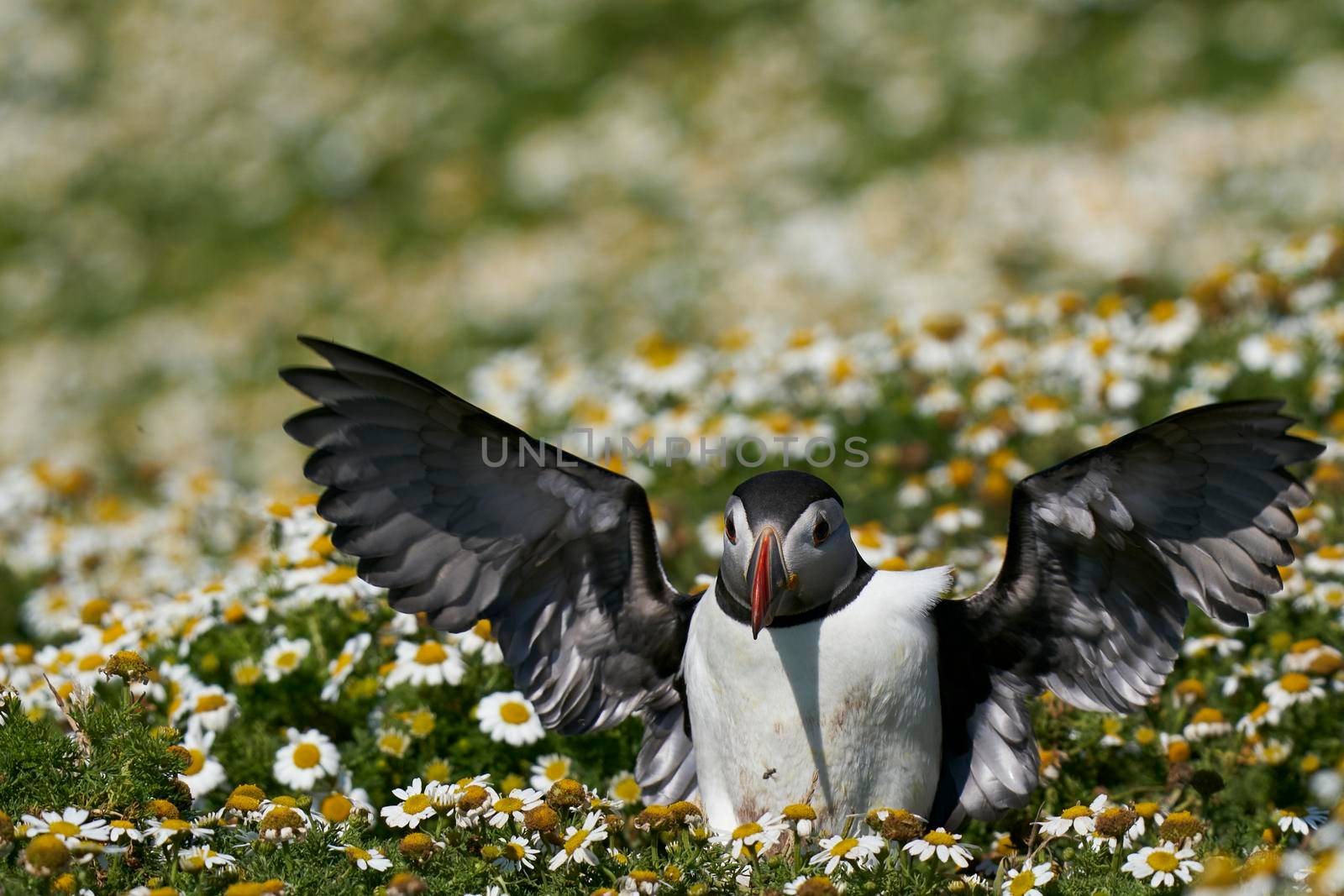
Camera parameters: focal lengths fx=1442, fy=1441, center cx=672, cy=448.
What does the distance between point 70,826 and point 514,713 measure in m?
1.52

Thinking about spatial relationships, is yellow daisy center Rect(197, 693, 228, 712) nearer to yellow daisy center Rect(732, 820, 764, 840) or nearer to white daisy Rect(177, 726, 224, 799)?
white daisy Rect(177, 726, 224, 799)

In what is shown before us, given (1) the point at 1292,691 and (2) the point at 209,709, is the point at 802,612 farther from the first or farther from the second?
(2) the point at 209,709

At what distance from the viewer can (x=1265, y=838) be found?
3.79 meters

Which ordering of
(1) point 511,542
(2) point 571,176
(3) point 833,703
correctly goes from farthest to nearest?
(2) point 571,176 → (1) point 511,542 → (3) point 833,703

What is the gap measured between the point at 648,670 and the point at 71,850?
165 cm

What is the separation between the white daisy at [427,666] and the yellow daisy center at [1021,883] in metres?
1.87

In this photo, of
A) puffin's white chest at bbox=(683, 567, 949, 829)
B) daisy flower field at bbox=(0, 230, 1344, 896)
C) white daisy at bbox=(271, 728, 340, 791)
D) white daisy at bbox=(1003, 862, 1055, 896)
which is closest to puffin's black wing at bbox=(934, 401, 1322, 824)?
puffin's white chest at bbox=(683, 567, 949, 829)

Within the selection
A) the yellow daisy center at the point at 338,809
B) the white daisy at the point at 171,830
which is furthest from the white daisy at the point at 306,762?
the white daisy at the point at 171,830

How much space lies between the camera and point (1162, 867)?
335 centimetres

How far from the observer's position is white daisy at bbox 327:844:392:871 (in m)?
3.34

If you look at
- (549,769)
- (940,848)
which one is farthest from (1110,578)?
(549,769)

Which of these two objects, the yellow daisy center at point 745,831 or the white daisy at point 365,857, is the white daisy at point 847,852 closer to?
the yellow daisy center at point 745,831

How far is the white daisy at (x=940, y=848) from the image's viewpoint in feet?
10.9

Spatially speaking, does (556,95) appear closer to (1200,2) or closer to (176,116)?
(176,116)
